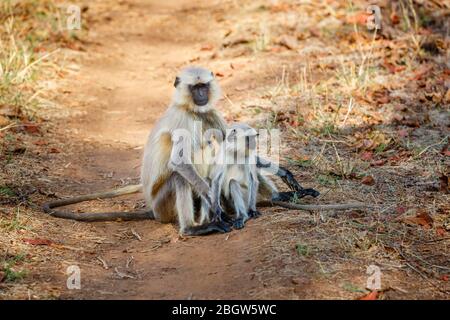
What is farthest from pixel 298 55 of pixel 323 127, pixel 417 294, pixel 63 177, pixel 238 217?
pixel 417 294

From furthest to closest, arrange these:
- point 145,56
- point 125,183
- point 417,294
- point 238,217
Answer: point 145,56, point 125,183, point 238,217, point 417,294

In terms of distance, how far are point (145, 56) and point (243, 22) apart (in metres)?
1.85

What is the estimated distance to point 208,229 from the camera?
194 inches

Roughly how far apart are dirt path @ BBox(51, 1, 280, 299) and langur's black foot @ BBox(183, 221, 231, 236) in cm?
5

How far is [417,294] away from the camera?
155 inches

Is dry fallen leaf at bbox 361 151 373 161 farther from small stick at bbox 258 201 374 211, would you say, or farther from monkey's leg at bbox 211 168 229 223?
→ monkey's leg at bbox 211 168 229 223

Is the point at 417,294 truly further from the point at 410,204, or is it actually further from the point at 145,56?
the point at 145,56

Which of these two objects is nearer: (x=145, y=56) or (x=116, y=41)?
(x=145, y=56)

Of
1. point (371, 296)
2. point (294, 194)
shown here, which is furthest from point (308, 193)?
point (371, 296)

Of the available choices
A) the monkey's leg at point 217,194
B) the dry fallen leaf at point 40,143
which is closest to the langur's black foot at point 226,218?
the monkey's leg at point 217,194

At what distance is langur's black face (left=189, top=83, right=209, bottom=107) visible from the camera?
16.7 ft

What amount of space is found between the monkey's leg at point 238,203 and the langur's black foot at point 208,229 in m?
0.08

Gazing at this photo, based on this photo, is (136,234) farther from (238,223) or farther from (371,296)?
(371,296)

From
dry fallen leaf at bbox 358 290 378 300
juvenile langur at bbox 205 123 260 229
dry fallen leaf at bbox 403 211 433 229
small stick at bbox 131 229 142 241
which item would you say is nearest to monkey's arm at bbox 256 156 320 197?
juvenile langur at bbox 205 123 260 229
